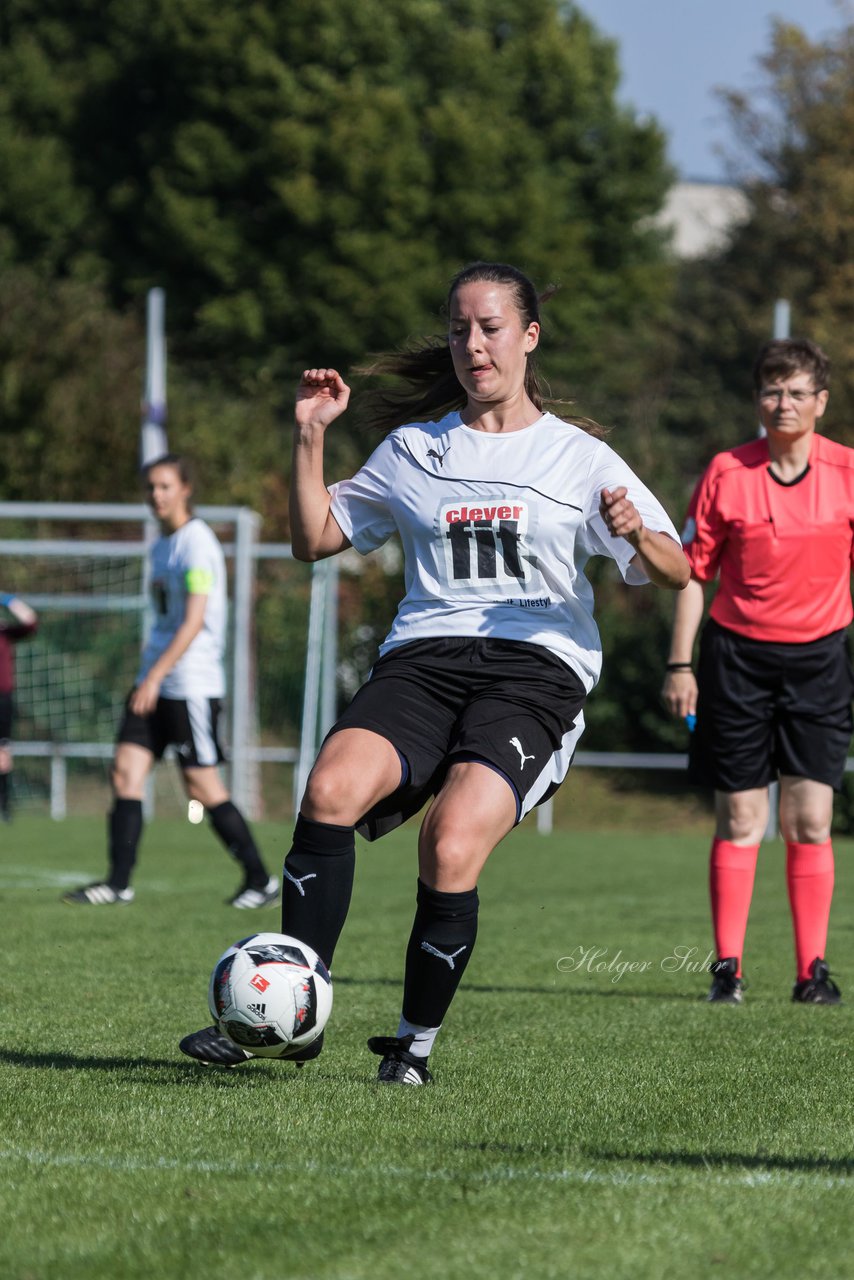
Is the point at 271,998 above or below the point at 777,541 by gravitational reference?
below

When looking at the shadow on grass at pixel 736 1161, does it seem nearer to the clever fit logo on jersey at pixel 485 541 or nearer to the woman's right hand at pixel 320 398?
the clever fit logo on jersey at pixel 485 541

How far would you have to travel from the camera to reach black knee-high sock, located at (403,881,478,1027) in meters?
4.21

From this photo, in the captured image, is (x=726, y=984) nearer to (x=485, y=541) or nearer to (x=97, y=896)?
(x=485, y=541)

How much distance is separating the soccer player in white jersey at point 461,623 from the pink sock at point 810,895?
2.10 meters

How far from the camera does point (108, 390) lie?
98.1ft

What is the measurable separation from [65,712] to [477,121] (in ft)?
66.8

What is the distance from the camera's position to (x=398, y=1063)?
4.28 meters

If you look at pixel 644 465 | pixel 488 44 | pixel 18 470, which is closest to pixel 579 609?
pixel 644 465

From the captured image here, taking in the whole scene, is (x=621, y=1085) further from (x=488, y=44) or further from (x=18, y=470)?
(x=488, y=44)

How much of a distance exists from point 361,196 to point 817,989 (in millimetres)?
30466

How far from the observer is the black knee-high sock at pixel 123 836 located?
9.08 meters

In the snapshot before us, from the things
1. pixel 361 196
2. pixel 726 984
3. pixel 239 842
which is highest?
pixel 361 196

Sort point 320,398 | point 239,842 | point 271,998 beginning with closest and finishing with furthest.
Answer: point 271,998
point 320,398
point 239,842

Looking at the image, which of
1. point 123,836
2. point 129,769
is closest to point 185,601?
point 129,769
